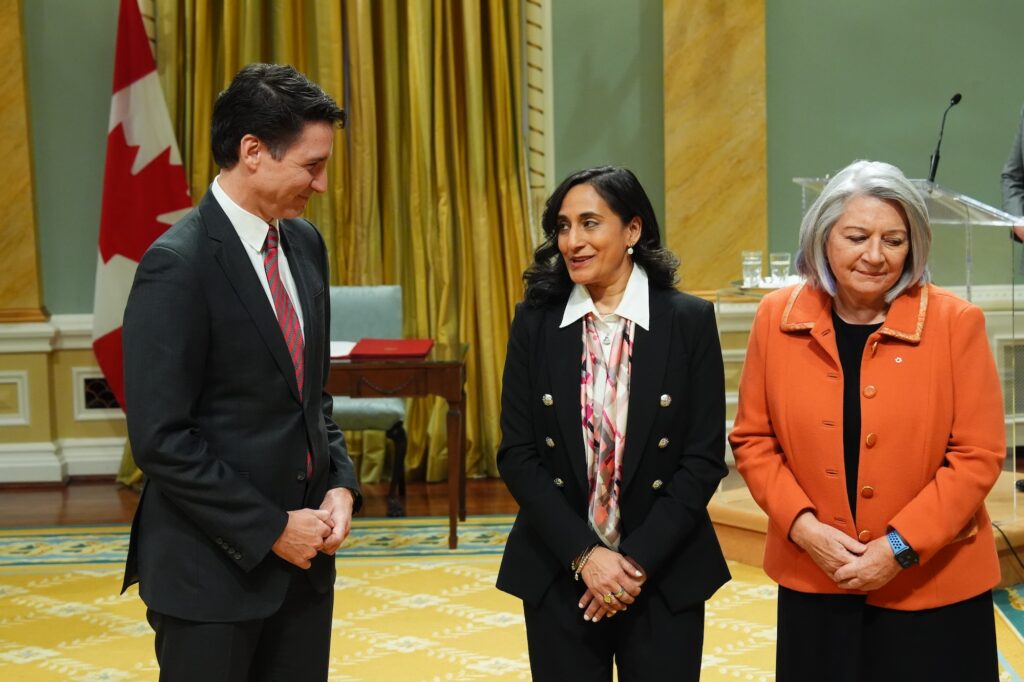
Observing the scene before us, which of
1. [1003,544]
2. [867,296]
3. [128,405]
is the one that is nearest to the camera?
[128,405]

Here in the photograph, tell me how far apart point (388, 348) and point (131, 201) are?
198 centimetres

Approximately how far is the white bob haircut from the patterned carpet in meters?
1.61

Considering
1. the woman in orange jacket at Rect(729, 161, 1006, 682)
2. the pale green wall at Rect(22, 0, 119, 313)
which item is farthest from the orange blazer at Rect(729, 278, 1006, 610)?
the pale green wall at Rect(22, 0, 119, 313)

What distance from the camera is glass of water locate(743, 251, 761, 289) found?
16.1ft

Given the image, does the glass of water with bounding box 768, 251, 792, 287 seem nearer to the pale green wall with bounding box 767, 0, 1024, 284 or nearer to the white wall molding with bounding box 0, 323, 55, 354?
the pale green wall with bounding box 767, 0, 1024, 284

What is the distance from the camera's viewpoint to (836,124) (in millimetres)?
6254

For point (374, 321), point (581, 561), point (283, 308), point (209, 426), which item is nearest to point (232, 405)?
point (209, 426)

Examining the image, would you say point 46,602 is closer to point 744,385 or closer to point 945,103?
point 744,385

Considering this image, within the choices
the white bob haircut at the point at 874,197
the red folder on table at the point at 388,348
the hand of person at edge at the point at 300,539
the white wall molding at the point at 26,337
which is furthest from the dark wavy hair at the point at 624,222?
the white wall molding at the point at 26,337

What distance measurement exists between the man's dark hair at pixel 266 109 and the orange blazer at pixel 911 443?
3.26 feet

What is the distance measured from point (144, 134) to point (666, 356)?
175 inches

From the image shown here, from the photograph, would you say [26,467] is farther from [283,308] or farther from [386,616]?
[283,308]

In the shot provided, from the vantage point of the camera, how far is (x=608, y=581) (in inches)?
83.4

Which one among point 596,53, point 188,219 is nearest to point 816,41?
point 596,53
